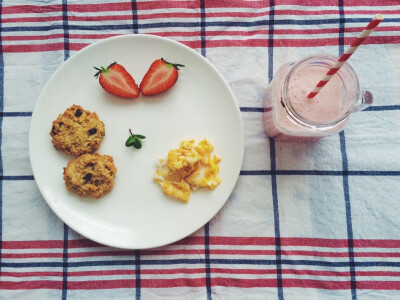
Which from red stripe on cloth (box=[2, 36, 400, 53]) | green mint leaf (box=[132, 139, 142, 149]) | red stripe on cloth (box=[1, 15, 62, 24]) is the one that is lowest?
green mint leaf (box=[132, 139, 142, 149])

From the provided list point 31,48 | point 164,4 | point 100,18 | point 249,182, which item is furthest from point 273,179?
point 31,48

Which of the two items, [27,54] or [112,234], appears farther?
[27,54]

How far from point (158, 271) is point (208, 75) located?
69 cm

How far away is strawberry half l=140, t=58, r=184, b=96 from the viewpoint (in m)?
1.31

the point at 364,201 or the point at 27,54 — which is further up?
the point at 27,54

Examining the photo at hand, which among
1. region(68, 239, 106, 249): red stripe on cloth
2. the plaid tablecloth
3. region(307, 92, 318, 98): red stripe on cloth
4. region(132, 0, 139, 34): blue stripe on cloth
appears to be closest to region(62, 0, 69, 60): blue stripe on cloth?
the plaid tablecloth

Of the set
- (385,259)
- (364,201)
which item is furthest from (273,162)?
(385,259)

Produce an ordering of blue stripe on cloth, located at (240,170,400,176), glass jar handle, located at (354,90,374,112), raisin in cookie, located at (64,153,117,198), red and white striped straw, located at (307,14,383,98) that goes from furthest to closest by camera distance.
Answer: blue stripe on cloth, located at (240,170,400,176), raisin in cookie, located at (64,153,117,198), glass jar handle, located at (354,90,374,112), red and white striped straw, located at (307,14,383,98)

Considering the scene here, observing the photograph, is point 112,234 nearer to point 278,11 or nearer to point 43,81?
point 43,81

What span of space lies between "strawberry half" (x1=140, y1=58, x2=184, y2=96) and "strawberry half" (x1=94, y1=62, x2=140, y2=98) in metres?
0.04

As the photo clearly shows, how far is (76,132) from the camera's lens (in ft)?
4.23

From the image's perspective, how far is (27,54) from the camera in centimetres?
141

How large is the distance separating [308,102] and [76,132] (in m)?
0.74

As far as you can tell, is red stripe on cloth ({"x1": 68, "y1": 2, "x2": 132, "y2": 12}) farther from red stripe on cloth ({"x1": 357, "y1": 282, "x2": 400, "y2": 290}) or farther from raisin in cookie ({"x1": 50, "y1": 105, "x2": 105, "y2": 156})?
red stripe on cloth ({"x1": 357, "y1": 282, "x2": 400, "y2": 290})
